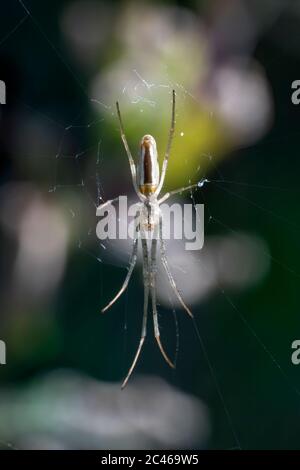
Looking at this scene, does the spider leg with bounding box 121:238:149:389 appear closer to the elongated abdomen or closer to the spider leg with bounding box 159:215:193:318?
the spider leg with bounding box 159:215:193:318

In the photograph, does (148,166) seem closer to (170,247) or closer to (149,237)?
(149,237)

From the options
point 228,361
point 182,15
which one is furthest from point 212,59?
point 228,361

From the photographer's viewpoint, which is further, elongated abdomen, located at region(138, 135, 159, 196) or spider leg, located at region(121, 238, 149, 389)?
spider leg, located at region(121, 238, 149, 389)

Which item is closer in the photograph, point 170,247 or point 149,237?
point 149,237

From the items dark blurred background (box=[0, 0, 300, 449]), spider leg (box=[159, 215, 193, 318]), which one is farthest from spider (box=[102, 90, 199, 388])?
dark blurred background (box=[0, 0, 300, 449])

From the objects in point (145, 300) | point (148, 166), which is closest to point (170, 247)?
point (145, 300)

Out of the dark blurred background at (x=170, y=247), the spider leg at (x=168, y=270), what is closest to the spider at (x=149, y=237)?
the spider leg at (x=168, y=270)

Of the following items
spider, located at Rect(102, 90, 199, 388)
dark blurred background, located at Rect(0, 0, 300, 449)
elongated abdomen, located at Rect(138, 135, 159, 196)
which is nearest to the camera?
elongated abdomen, located at Rect(138, 135, 159, 196)

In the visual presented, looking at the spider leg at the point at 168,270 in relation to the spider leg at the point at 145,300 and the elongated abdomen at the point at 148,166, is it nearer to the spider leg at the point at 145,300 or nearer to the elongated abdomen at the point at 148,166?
the spider leg at the point at 145,300
